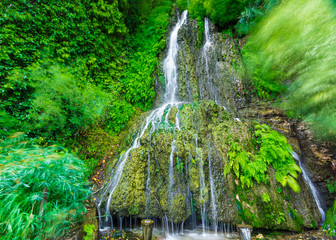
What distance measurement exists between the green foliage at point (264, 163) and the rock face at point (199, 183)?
0.17 metres

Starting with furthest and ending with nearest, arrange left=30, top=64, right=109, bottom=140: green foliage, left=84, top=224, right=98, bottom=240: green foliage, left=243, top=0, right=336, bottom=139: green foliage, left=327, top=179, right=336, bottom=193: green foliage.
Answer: left=327, top=179, right=336, bottom=193: green foliage < left=30, top=64, right=109, bottom=140: green foliage < left=84, top=224, right=98, bottom=240: green foliage < left=243, top=0, right=336, bottom=139: green foliage

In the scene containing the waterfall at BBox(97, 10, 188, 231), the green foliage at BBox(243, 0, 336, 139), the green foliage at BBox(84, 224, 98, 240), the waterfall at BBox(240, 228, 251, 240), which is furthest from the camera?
the waterfall at BBox(97, 10, 188, 231)

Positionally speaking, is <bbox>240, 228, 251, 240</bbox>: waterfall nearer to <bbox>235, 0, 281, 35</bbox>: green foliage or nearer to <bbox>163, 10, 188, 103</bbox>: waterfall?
<bbox>163, 10, 188, 103</bbox>: waterfall

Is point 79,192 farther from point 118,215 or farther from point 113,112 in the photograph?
point 113,112

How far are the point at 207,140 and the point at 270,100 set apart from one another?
12.0 ft

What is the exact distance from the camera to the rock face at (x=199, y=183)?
3.59 m

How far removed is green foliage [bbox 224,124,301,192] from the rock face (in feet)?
0.57

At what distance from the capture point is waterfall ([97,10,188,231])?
3.51 m

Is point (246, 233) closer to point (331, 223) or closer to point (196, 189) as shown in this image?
point (196, 189)

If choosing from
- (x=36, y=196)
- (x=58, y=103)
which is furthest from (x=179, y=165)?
(x=58, y=103)

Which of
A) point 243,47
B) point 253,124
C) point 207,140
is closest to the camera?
point 207,140

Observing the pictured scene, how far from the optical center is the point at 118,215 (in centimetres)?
350

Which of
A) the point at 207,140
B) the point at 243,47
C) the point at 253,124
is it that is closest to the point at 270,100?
the point at 253,124

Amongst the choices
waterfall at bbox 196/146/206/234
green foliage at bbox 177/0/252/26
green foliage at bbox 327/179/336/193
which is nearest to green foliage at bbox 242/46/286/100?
green foliage at bbox 177/0/252/26
